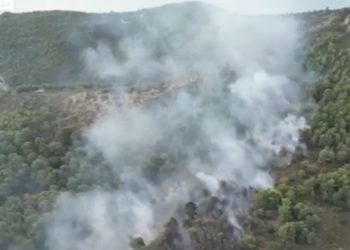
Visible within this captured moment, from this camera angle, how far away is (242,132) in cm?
7875

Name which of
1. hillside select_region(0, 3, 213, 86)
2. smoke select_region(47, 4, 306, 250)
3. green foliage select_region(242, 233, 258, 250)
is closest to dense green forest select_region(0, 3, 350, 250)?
green foliage select_region(242, 233, 258, 250)

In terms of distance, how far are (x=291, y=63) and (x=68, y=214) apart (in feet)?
118

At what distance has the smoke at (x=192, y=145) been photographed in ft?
226

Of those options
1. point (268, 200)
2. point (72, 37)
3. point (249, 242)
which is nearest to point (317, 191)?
point (268, 200)

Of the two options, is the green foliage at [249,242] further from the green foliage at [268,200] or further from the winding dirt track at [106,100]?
the winding dirt track at [106,100]

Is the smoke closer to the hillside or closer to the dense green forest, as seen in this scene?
the dense green forest

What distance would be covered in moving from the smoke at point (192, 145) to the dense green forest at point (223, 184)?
114cm

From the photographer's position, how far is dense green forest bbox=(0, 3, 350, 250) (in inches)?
2544

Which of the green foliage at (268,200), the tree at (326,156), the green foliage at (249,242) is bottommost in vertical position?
the green foliage at (249,242)

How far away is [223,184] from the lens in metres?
69.5

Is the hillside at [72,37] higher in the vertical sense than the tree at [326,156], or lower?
higher

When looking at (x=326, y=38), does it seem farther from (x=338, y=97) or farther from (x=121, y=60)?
(x=121, y=60)

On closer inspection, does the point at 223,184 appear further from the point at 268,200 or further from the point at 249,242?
the point at 249,242

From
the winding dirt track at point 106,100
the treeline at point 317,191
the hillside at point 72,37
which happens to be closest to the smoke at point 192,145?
the winding dirt track at point 106,100
